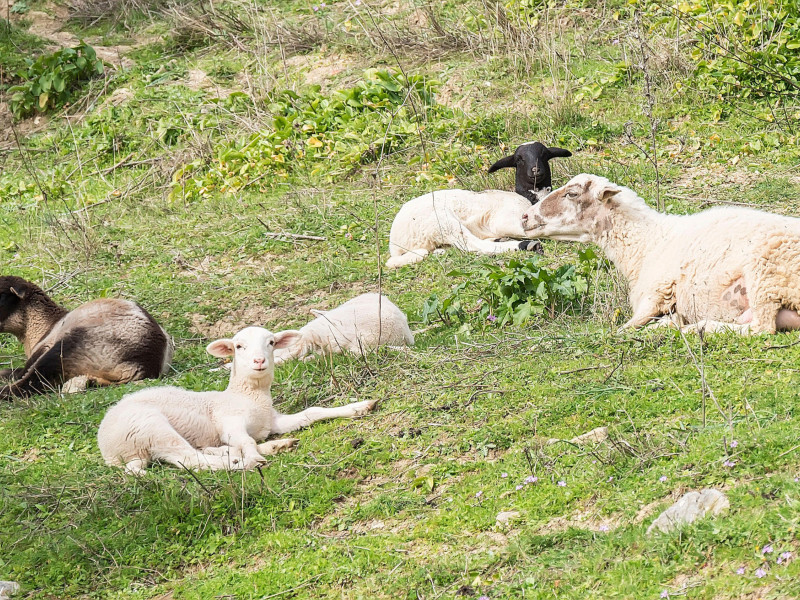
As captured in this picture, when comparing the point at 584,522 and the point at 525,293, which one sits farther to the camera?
the point at 525,293

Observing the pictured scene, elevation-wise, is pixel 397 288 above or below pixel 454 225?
below

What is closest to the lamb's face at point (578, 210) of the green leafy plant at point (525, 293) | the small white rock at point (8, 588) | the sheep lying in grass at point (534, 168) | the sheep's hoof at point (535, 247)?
the green leafy plant at point (525, 293)

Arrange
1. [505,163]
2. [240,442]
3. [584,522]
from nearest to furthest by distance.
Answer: [584,522], [240,442], [505,163]

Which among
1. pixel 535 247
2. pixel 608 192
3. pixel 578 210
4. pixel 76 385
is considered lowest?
pixel 76 385

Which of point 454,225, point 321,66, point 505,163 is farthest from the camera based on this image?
point 321,66

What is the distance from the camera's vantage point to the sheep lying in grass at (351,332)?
743 centimetres

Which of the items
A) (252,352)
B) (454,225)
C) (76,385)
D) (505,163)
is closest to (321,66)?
(505,163)

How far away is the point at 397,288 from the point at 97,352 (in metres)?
2.78

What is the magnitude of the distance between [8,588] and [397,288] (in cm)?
522

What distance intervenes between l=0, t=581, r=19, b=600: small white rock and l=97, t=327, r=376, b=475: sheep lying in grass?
3.37 ft

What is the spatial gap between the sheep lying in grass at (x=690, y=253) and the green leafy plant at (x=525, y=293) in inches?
11.5

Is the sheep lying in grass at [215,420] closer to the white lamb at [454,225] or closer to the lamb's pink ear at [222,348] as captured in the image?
the lamb's pink ear at [222,348]

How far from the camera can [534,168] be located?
35.7 feet

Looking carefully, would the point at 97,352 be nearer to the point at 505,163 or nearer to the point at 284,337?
the point at 284,337
